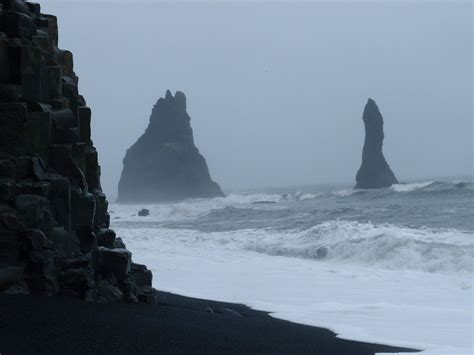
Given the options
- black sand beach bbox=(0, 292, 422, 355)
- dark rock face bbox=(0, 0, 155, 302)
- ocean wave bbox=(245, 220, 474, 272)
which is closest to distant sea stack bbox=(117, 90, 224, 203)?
ocean wave bbox=(245, 220, 474, 272)

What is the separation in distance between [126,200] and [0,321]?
9041cm

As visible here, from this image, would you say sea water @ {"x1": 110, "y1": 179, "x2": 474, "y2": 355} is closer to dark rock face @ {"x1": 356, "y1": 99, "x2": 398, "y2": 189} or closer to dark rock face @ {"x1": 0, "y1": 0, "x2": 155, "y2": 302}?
dark rock face @ {"x1": 0, "y1": 0, "x2": 155, "y2": 302}

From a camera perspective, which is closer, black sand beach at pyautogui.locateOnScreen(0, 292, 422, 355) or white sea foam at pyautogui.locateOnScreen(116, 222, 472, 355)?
black sand beach at pyautogui.locateOnScreen(0, 292, 422, 355)

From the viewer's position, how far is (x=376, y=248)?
61.5 ft

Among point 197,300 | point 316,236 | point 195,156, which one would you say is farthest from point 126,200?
point 197,300

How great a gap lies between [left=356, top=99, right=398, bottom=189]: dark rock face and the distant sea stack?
2391 cm

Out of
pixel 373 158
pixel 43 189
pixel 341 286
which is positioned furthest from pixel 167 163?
pixel 43 189

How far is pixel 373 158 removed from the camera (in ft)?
247

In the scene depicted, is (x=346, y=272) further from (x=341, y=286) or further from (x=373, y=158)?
(x=373, y=158)

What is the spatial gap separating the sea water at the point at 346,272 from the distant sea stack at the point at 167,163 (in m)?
62.9

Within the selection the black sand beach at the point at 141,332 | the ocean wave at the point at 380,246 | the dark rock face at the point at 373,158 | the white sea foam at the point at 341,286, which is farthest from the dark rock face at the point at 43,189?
the dark rock face at the point at 373,158

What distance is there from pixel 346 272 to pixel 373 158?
60.4 meters

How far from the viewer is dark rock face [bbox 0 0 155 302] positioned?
813cm

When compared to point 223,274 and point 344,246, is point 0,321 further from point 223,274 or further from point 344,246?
point 344,246
